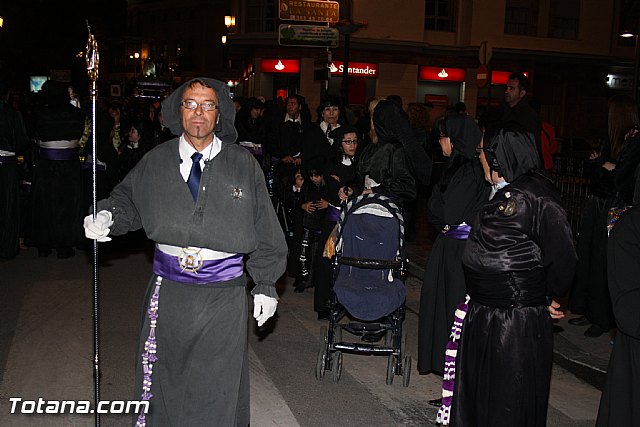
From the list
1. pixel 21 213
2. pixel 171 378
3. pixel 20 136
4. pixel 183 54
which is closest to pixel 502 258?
pixel 171 378

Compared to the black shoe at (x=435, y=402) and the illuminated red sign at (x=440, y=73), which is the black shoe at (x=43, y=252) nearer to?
the black shoe at (x=435, y=402)

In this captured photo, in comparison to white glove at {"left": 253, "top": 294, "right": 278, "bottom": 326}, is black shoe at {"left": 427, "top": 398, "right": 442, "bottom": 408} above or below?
below

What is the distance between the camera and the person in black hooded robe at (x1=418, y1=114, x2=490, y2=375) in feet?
19.3

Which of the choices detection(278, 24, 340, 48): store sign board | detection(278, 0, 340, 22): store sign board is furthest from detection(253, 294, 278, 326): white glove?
detection(278, 0, 340, 22): store sign board

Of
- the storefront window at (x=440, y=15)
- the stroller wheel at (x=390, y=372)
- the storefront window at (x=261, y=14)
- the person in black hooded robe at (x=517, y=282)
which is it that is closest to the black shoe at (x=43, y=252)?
the stroller wheel at (x=390, y=372)

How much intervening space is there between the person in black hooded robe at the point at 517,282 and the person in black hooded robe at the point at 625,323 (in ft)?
2.17

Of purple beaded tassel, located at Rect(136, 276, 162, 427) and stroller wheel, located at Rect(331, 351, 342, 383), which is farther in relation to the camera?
stroller wheel, located at Rect(331, 351, 342, 383)

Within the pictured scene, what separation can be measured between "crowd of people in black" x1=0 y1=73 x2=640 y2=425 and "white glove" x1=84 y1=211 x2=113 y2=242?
2113 millimetres

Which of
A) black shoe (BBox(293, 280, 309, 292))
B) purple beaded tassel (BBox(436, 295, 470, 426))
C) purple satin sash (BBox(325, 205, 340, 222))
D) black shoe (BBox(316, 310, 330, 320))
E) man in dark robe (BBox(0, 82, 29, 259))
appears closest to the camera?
purple beaded tassel (BBox(436, 295, 470, 426))

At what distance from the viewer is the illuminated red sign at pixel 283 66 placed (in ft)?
99.1

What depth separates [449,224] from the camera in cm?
605

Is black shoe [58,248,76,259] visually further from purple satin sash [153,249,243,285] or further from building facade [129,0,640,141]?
building facade [129,0,640,141]

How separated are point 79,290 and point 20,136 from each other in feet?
9.48

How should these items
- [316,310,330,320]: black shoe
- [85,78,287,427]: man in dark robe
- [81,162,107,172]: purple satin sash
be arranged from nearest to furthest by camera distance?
[85,78,287,427]: man in dark robe, [316,310,330,320]: black shoe, [81,162,107,172]: purple satin sash
